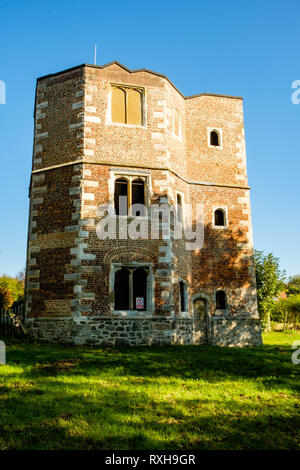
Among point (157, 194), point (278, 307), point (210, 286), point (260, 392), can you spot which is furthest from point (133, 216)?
point (278, 307)

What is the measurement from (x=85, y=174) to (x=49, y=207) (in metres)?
2.03

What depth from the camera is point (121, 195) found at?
1708cm

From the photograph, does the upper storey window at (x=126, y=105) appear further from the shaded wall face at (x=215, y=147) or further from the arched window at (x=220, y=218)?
the arched window at (x=220, y=218)

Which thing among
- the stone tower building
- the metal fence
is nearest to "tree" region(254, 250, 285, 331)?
the stone tower building

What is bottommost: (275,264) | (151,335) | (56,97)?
(151,335)

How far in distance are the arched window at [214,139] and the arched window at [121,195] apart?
19.3ft

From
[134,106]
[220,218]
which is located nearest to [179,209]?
[220,218]

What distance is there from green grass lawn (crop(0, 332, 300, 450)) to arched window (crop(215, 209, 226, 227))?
27.3 feet

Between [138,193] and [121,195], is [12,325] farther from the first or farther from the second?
[138,193]

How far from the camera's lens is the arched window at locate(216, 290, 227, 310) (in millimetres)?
19047

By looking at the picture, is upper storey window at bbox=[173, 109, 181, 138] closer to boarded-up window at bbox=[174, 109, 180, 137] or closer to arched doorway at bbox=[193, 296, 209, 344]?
boarded-up window at bbox=[174, 109, 180, 137]

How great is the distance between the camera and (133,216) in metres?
16.7

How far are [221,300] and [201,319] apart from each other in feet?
4.30
